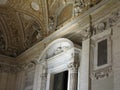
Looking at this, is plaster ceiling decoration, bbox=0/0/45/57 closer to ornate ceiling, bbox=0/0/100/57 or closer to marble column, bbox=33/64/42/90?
ornate ceiling, bbox=0/0/100/57

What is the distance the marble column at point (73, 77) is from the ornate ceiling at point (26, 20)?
2.49m

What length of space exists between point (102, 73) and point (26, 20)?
21.8 ft

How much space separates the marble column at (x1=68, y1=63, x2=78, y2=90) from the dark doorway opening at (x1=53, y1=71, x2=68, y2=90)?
0.68m

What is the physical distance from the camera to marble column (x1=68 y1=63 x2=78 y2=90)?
919cm

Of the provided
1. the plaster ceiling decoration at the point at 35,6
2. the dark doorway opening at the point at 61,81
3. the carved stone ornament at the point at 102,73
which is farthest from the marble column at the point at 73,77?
the plaster ceiling decoration at the point at 35,6

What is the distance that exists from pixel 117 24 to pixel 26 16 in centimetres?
633

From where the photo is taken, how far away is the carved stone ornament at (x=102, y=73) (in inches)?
310

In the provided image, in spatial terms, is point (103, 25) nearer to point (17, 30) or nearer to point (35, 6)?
point (35, 6)

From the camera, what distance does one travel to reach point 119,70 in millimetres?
7434

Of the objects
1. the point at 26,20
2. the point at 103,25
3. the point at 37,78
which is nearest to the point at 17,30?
the point at 26,20

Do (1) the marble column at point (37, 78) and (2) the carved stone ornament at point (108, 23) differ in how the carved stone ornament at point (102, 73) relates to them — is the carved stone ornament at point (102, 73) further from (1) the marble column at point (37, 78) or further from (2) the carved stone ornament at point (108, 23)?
(1) the marble column at point (37, 78)

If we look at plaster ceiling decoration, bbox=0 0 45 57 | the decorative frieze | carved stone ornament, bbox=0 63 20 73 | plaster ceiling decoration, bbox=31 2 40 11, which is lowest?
carved stone ornament, bbox=0 63 20 73

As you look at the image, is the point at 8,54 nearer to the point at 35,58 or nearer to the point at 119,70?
the point at 35,58

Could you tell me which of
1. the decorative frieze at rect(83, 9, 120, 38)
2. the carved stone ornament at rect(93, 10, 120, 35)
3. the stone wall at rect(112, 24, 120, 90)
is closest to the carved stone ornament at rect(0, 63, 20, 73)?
the decorative frieze at rect(83, 9, 120, 38)
